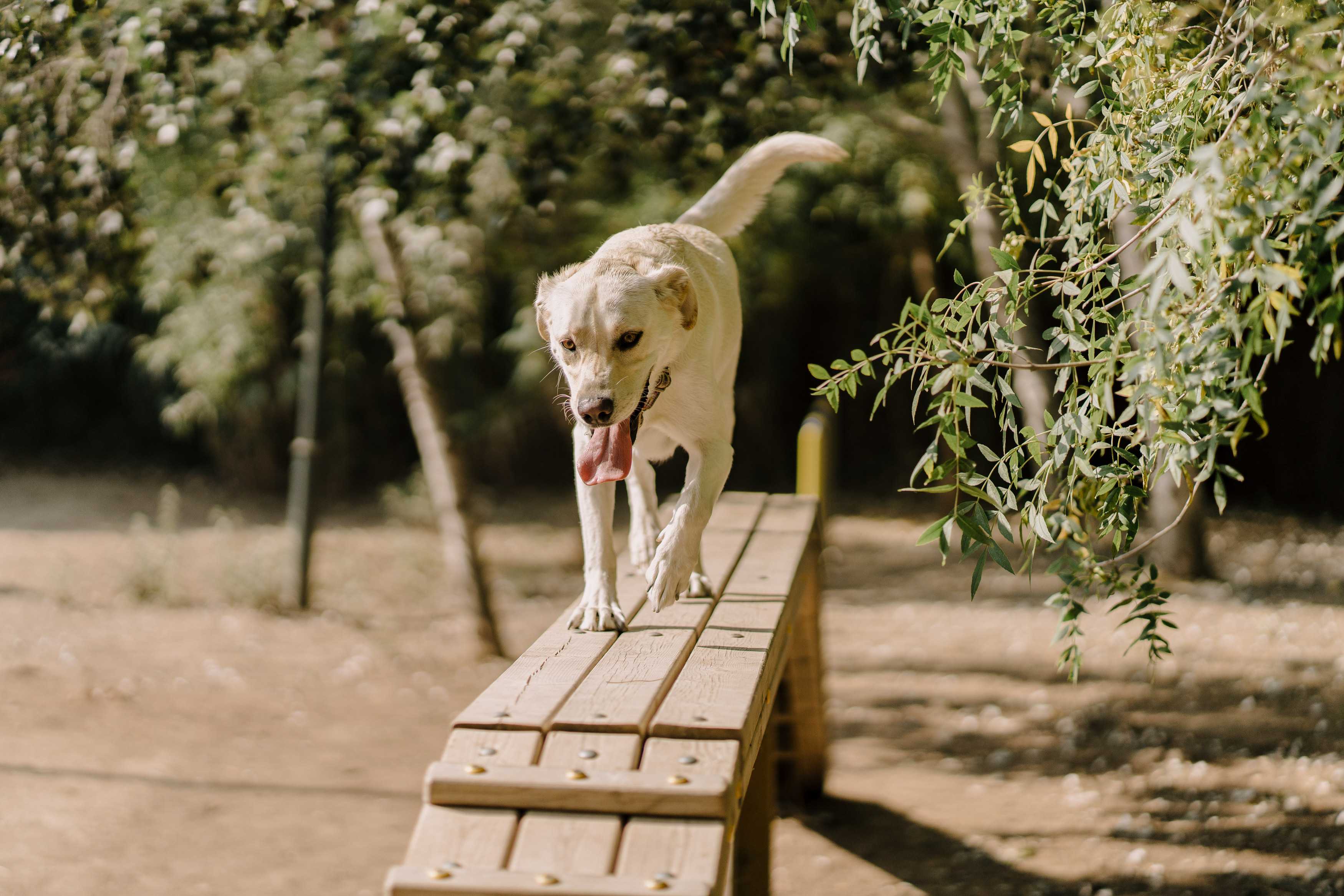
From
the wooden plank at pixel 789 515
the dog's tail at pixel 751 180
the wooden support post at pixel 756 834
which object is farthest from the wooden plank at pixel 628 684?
the wooden plank at pixel 789 515

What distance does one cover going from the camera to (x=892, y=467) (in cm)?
1372

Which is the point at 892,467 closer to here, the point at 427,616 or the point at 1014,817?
the point at 427,616

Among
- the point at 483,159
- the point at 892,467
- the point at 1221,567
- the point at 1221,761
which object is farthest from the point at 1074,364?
the point at 892,467

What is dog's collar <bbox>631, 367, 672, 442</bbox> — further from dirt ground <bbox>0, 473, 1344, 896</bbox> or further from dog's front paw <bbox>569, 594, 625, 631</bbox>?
dirt ground <bbox>0, 473, 1344, 896</bbox>

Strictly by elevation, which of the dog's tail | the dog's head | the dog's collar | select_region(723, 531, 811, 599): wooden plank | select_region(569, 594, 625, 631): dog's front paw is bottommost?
select_region(723, 531, 811, 599): wooden plank

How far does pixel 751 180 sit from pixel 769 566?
1.28m

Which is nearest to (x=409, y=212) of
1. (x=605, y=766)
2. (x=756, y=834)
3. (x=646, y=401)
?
(x=756, y=834)

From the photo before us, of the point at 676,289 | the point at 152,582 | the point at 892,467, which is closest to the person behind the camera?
the point at 676,289

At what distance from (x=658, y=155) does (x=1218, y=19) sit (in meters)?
3.27

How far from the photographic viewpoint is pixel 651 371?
8.77 ft

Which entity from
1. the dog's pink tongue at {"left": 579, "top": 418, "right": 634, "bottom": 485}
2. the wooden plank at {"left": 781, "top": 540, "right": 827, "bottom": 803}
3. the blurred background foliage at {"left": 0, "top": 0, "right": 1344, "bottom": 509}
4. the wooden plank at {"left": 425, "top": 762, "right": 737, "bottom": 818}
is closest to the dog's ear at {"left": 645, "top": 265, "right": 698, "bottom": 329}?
the dog's pink tongue at {"left": 579, "top": 418, "right": 634, "bottom": 485}

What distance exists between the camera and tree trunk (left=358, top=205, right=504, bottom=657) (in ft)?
A: 24.1

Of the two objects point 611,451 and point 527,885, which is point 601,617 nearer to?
point 611,451

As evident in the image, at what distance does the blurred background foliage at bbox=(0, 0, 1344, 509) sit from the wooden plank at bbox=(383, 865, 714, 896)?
200 centimetres
